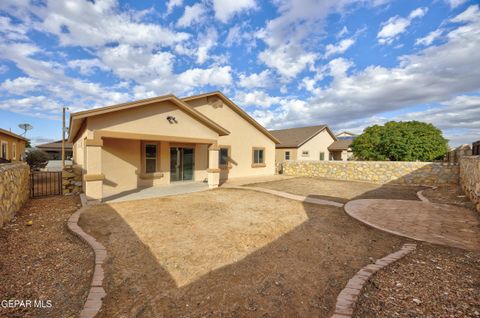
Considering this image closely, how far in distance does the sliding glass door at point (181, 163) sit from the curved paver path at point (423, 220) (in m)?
8.88

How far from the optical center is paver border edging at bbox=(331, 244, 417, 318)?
2.53m

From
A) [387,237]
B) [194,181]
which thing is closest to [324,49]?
[194,181]

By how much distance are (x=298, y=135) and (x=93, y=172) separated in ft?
79.3

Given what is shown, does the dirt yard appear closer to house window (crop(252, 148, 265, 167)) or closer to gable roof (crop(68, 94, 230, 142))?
gable roof (crop(68, 94, 230, 142))

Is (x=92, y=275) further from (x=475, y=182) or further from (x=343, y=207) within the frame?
(x=475, y=182)

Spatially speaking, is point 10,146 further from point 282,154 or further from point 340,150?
point 340,150

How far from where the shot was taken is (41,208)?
23.5 feet

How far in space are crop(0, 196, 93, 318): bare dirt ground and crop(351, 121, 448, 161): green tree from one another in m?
24.8

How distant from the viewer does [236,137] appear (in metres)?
15.8

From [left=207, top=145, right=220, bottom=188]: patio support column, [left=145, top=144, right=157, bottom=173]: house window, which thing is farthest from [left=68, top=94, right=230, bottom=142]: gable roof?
[left=145, top=144, right=157, bottom=173]: house window

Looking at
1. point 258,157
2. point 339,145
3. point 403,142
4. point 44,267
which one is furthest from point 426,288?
point 339,145

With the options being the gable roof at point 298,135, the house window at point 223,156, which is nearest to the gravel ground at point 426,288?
the house window at point 223,156

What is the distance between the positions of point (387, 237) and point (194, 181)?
10.4 m

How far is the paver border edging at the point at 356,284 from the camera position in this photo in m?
2.53
